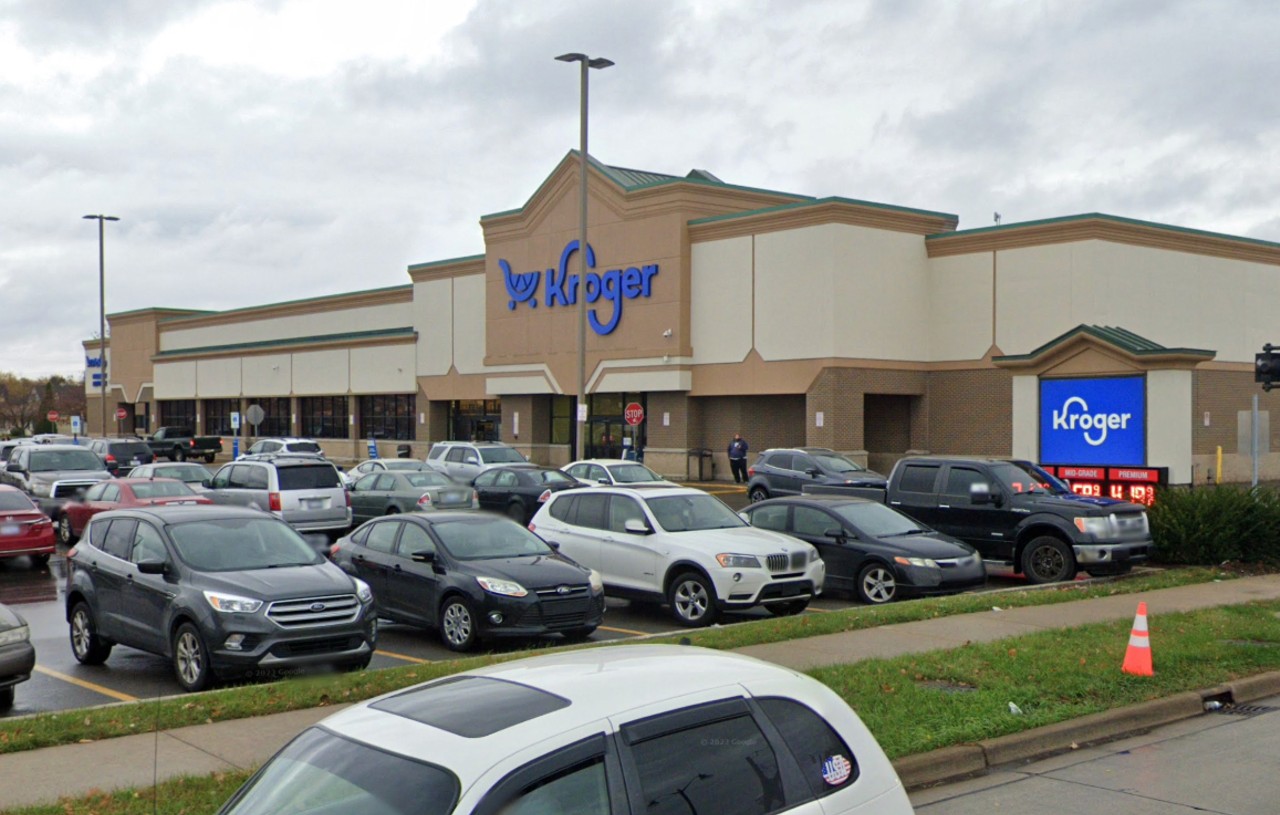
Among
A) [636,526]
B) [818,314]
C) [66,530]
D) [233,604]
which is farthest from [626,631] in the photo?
[818,314]

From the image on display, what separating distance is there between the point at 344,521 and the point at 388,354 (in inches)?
1433

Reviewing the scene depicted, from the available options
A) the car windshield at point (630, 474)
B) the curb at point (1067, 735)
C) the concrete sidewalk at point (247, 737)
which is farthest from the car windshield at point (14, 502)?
the curb at point (1067, 735)

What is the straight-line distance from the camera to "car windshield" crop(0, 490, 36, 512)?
810 inches

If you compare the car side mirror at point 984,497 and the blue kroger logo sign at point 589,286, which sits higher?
the blue kroger logo sign at point 589,286

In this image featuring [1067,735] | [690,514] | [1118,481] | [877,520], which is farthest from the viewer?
[1118,481]

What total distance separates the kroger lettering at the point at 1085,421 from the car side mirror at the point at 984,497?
25.1ft

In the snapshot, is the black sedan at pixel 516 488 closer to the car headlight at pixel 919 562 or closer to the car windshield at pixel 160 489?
the car windshield at pixel 160 489

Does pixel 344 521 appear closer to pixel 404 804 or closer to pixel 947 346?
pixel 404 804

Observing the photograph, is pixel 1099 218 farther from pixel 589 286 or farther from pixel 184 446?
pixel 184 446

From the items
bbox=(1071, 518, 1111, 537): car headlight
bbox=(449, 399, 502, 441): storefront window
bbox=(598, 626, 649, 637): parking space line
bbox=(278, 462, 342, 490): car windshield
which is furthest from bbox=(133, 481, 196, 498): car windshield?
bbox=(449, 399, 502, 441): storefront window

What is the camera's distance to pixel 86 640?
12633mm

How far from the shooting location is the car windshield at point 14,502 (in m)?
20.6

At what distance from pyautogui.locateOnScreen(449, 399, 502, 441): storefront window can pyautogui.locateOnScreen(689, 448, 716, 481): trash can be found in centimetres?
1203

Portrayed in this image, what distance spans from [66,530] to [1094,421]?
2108 centimetres
